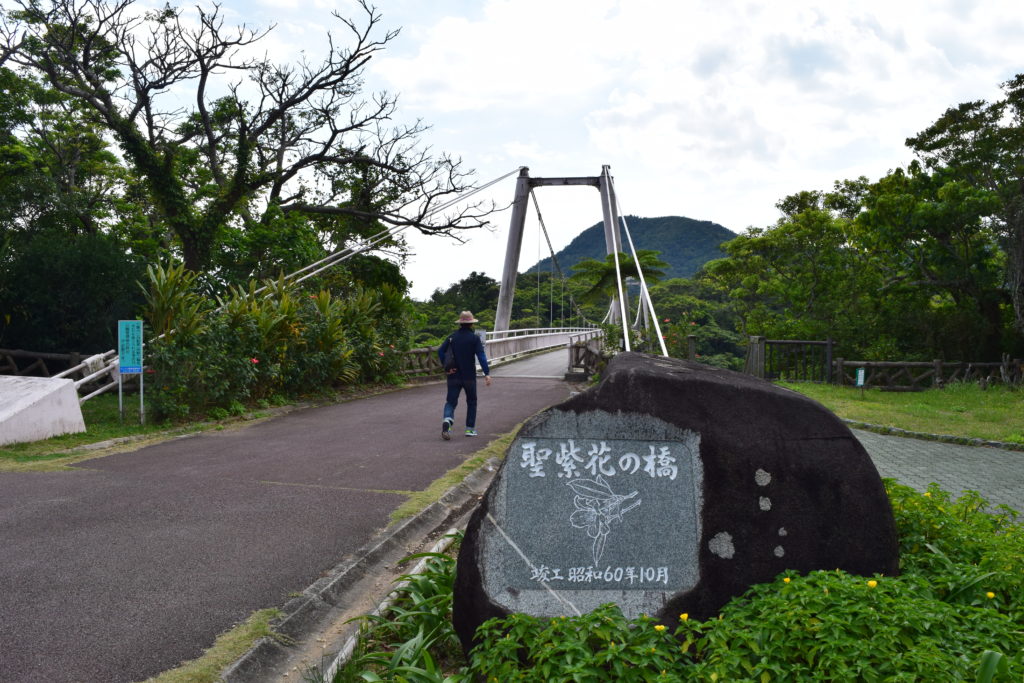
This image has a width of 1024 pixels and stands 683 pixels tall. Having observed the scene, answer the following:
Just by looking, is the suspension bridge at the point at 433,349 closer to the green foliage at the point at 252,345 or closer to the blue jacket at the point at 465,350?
the green foliage at the point at 252,345

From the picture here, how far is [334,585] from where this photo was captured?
4.04 metres

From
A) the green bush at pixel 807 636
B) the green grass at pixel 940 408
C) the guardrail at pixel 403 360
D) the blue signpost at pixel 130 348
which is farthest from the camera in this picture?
the green grass at pixel 940 408

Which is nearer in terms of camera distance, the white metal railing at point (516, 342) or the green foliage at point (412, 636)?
the green foliage at point (412, 636)

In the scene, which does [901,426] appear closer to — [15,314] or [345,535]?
[345,535]

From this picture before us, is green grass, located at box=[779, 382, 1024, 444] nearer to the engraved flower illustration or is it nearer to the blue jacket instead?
the blue jacket

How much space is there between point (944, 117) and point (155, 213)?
23039 millimetres

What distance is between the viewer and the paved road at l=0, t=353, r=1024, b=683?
10.8ft

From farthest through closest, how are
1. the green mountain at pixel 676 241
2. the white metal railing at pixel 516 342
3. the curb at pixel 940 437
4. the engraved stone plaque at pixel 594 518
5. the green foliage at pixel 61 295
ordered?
1. the green mountain at pixel 676 241
2. the white metal railing at pixel 516 342
3. the green foliage at pixel 61 295
4. the curb at pixel 940 437
5. the engraved stone plaque at pixel 594 518

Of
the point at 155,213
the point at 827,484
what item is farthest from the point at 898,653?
the point at 155,213

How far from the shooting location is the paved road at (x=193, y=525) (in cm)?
329

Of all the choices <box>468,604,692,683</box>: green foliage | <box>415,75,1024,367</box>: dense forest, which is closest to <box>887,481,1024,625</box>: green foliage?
<box>468,604,692,683</box>: green foliage

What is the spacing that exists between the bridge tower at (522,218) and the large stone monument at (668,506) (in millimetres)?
24934

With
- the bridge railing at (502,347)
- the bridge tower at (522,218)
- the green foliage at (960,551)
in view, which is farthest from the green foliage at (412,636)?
the bridge tower at (522,218)

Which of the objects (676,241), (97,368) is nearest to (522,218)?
(97,368)
